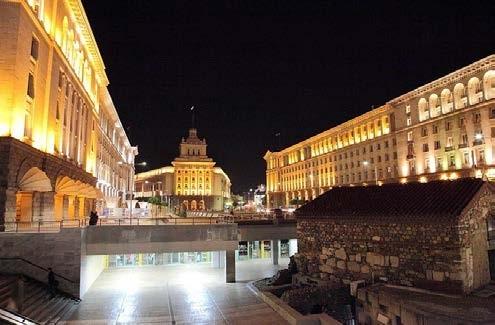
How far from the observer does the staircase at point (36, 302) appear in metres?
15.6

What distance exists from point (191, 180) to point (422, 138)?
8521cm

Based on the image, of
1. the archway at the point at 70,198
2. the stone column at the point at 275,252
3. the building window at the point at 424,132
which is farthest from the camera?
the building window at the point at 424,132

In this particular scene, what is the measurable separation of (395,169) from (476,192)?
190 feet

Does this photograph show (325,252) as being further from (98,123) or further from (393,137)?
(393,137)

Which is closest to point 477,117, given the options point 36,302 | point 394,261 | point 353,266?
point 353,266

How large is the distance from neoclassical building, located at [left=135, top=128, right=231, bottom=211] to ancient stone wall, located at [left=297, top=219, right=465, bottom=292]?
10612 centimetres

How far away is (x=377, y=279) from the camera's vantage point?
2020 cm

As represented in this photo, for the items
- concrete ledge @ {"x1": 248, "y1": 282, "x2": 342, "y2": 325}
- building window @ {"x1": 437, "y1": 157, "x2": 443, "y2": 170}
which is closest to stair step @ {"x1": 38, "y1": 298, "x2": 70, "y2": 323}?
concrete ledge @ {"x1": 248, "y1": 282, "x2": 342, "y2": 325}

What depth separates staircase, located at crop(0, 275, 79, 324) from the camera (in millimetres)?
15570

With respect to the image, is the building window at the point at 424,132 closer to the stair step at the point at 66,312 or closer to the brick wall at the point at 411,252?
the brick wall at the point at 411,252

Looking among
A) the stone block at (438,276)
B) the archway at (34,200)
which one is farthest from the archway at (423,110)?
the archway at (34,200)

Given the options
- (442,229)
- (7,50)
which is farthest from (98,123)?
(442,229)

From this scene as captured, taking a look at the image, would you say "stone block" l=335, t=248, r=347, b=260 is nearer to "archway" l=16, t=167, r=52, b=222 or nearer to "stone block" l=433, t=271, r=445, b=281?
"stone block" l=433, t=271, r=445, b=281

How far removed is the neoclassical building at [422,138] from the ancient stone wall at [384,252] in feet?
93.1
